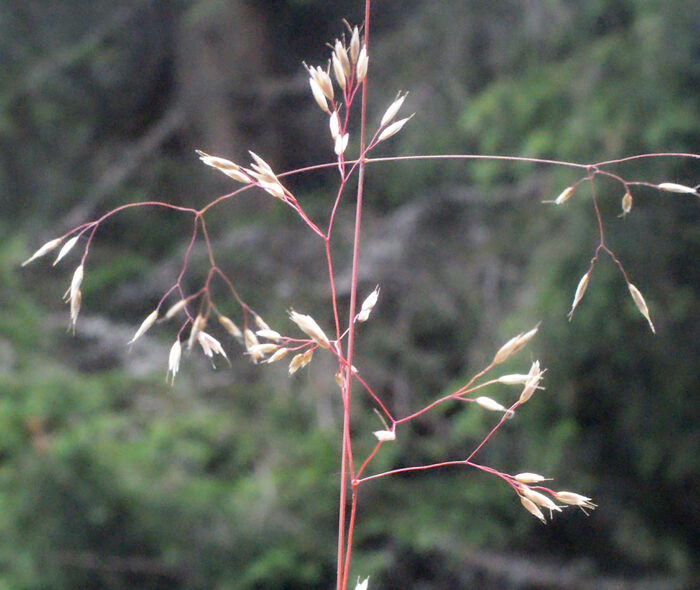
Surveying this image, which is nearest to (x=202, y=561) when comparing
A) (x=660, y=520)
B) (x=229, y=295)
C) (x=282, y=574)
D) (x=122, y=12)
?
(x=282, y=574)

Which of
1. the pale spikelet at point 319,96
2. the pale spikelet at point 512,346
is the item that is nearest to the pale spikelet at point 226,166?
the pale spikelet at point 319,96

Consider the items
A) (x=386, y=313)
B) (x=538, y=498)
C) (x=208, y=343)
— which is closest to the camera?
(x=538, y=498)

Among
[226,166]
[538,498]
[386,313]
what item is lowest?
[386,313]

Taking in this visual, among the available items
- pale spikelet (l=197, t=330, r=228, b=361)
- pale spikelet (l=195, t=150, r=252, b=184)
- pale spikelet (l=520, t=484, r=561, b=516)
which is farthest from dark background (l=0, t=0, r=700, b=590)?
pale spikelet (l=520, t=484, r=561, b=516)

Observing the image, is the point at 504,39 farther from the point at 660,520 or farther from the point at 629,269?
the point at 660,520

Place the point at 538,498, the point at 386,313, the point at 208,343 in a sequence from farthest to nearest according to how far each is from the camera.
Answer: the point at 386,313 < the point at 208,343 < the point at 538,498

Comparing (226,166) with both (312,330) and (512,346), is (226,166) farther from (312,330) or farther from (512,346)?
(512,346)

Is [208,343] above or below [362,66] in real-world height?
below

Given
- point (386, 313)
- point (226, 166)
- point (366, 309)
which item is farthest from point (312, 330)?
point (386, 313)
